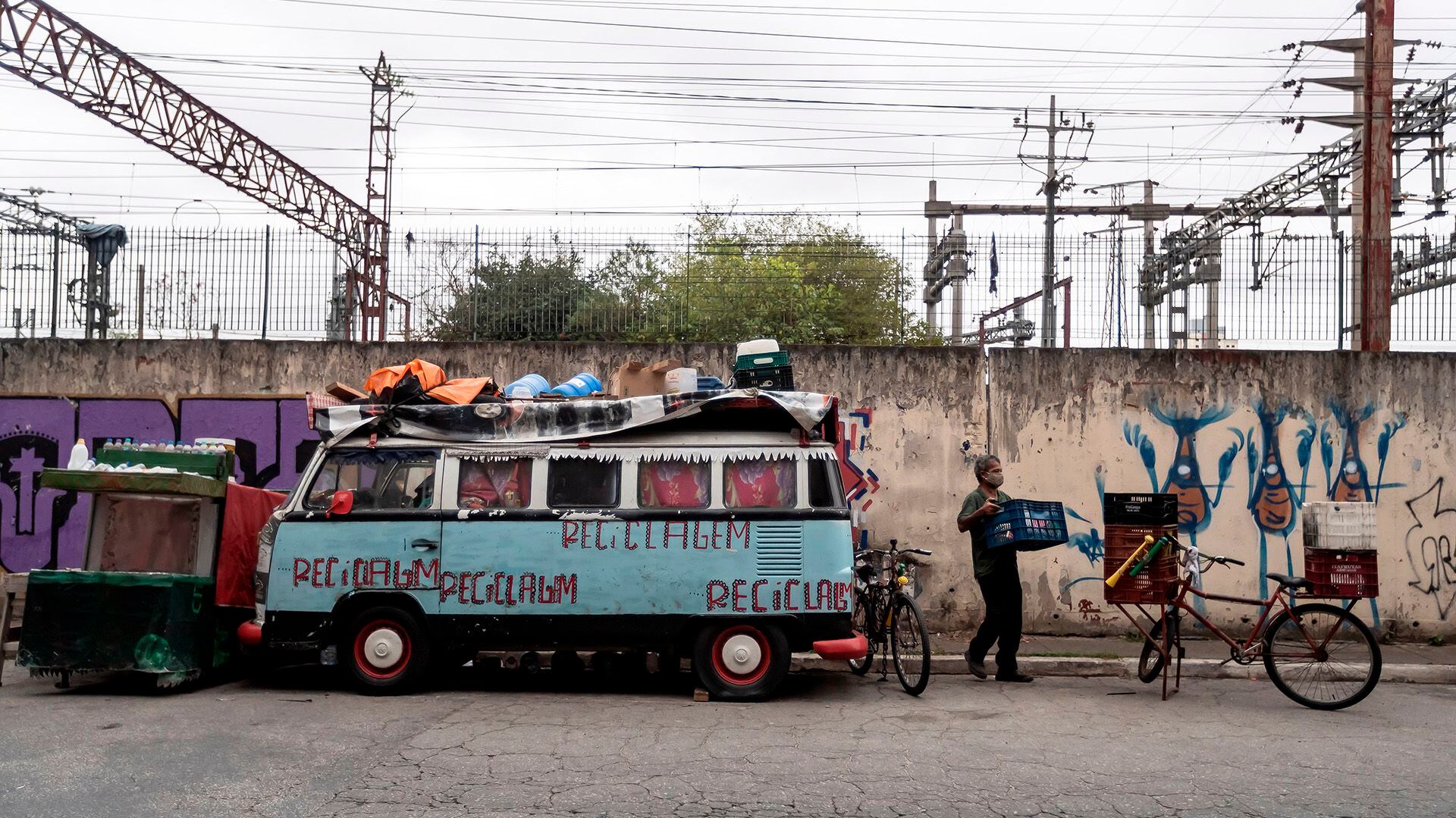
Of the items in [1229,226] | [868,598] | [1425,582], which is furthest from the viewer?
[1229,226]

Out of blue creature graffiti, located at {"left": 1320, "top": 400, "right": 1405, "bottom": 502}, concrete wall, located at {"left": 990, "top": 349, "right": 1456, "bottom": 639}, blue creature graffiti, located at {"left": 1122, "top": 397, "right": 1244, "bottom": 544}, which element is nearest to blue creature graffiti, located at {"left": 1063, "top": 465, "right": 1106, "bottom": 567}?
concrete wall, located at {"left": 990, "top": 349, "right": 1456, "bottom": 639}

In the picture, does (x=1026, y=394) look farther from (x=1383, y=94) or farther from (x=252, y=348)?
(x=252, y=348)

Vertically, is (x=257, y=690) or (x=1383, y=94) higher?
(x=1383, y=94)

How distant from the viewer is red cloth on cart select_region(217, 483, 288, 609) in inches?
336

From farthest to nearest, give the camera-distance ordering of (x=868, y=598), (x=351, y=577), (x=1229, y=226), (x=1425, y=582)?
(x=1229, y=226) → (x=1425, y=582) → (x=868, y=598) → (x=351, y=577)

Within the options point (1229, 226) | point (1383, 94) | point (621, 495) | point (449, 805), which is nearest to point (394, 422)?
point (621, 495)

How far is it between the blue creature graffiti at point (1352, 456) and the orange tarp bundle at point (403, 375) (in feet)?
29.1

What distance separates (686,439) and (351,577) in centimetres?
267

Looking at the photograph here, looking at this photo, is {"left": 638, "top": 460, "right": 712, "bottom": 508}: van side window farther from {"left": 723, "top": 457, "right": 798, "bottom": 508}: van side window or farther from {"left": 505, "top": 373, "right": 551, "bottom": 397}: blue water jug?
{"left": 505, "top": 373, "right": 551, "bottom": 397}: blue water jug

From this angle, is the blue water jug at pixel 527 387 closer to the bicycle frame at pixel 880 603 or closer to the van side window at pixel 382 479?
the van side window at pixel 382 479

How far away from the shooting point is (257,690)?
828cm

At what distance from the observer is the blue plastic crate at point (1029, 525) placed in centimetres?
861

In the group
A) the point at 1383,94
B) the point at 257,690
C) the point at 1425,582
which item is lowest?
the point at 257,690

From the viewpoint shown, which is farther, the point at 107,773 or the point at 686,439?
the point at 686,439
